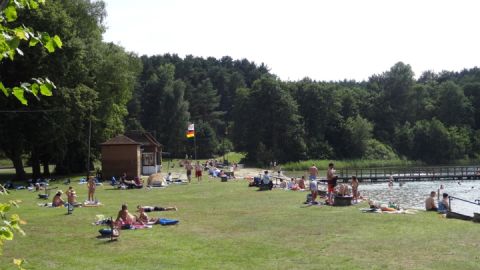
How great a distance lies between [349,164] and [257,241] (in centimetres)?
8674

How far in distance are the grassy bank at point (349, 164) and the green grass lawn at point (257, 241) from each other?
68.3 meters

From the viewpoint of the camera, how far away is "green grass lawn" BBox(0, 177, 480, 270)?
14.2m

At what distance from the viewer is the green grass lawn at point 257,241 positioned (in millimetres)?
14195

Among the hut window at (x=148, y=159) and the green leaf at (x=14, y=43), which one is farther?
the hut window at (x=148, y=159)

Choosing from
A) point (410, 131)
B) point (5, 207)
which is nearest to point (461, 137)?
point (410, 131)

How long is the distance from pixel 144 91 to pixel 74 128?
69.6 m

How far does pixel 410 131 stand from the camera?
11875cm

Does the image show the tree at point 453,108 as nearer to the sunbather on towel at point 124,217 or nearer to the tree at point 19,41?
the sunbather on towel at point 124,217

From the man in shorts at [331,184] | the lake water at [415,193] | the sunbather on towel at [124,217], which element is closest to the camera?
the sunbather on towel at [124,217]

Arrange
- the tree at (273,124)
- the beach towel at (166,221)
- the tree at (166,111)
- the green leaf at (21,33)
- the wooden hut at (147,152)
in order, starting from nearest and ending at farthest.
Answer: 1. the green leaf at (21,33)
2. the beach towel at (166,221)
3. the wooden hut at (147,152)
4. the tree at (273,124)
5. the tree at (166,111)

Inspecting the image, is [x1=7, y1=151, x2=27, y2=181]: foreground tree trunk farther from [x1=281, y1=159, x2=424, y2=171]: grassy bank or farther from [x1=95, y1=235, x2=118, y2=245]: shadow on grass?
[x1=281, y1=159, x2=424, y2=171]: grassy bank

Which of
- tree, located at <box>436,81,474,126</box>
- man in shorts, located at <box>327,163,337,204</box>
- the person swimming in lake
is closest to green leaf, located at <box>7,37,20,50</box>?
the person swimming in lake

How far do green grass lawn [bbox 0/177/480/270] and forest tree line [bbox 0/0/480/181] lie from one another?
22.1 metres

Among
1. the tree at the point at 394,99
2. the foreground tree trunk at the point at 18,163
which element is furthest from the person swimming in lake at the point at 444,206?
the tree at the point at 394,99
